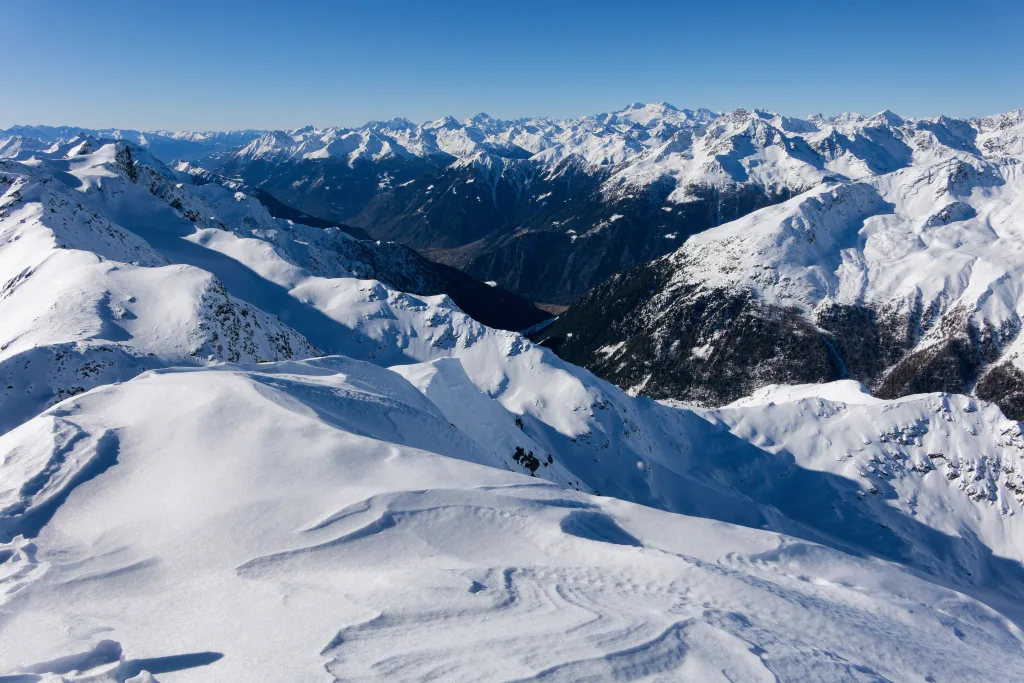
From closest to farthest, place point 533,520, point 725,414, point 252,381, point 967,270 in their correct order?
point 533,520 < point 252,381 < point 725,414 < point 967,270

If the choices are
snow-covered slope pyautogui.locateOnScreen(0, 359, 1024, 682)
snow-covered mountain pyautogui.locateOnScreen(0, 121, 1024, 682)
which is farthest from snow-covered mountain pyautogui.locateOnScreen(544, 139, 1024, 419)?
snow-covered slope pyautogui.locateOnScreen(0, 359, 1024, 682)

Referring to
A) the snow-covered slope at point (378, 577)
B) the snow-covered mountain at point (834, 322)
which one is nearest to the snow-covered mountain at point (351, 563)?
the snow-covered slope at point (378, 577)

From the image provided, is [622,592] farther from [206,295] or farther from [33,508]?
[206,295]

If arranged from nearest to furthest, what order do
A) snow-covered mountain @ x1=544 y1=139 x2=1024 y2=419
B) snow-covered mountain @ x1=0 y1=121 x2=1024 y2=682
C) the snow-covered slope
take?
the snow-covered slope < snow-covered mountain @ x1=0 y1=121 x2=1024 y2=682 < snow-covered mountain @ x1=544 y1=139 x2=1024 y2=419

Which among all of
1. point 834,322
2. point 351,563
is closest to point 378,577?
point 351,563

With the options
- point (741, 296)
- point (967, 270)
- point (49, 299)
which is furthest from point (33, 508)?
point (967, 270)

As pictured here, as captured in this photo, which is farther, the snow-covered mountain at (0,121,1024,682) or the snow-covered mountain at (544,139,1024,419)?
the snow-covered mountain at (544,139,1024,419)

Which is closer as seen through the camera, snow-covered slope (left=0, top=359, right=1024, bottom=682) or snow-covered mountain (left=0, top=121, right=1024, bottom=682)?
snow-covered slope (left=0, top=359, right=1024, bottom=682)

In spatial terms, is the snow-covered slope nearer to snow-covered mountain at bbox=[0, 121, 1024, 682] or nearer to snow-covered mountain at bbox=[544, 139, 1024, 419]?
snow-covered mountain at bbox=[0, 121, 1024, 682]

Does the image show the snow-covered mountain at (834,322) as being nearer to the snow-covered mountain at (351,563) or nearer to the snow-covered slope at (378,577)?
the snow-covered mountain at (351,563)

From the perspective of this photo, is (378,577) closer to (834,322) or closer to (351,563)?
(351,563)

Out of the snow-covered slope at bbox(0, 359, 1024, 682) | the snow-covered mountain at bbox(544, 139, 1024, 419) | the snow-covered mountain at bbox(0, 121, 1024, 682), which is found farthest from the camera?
the snow-covered mountain at bbox(544, 139, 1024, 419)
